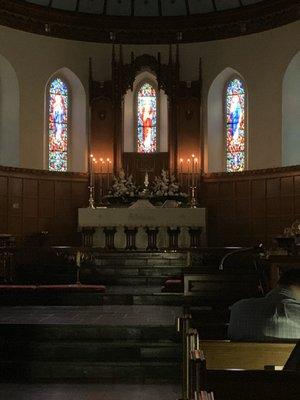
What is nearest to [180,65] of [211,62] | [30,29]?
[211,62]

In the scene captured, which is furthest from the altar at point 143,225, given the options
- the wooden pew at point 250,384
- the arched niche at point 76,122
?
the wooden pew at point 250,384

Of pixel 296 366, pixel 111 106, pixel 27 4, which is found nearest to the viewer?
pixel 296 366

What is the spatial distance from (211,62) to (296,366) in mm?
19805

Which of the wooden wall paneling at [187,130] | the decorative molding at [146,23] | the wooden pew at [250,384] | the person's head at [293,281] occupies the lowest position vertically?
the wooden pew at [250,384]

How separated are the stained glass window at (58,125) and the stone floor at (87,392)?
15.6 m

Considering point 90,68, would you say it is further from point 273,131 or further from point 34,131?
point 273,131

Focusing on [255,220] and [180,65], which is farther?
[180,65]

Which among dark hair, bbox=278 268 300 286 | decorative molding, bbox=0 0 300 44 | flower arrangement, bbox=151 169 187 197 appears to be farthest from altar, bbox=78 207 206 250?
dark hair, bbox=278 268 300 286

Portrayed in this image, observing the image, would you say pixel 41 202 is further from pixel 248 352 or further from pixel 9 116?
pixel 248 352

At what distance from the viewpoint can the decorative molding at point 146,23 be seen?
20.9 metres

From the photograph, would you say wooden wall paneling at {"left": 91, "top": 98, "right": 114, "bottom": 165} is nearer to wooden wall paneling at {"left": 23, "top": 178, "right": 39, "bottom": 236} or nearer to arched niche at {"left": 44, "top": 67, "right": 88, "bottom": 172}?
arched niche at {"left": 44, "top": 67, "right": 88, "bottom": 172}

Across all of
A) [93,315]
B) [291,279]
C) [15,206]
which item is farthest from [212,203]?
[291,279]

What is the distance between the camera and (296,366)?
3.56 meters

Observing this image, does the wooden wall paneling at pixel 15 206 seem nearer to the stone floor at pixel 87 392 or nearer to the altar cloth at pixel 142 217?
the altar cloth at pixel 142 217
